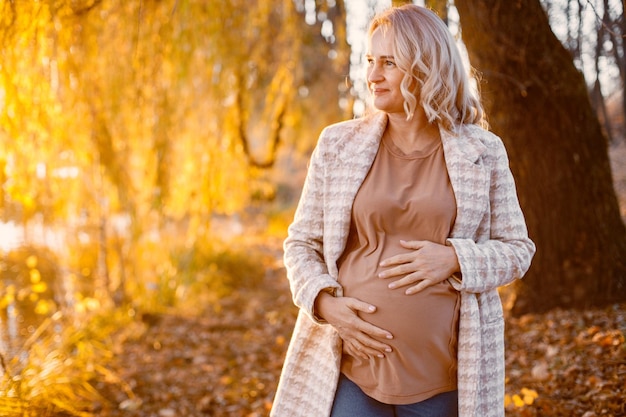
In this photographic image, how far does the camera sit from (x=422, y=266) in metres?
1.72

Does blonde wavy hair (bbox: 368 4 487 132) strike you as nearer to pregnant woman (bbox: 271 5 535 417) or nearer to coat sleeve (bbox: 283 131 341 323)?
pregnant woman (bbox: 271 5 535 417)

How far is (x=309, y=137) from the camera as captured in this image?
9.61m

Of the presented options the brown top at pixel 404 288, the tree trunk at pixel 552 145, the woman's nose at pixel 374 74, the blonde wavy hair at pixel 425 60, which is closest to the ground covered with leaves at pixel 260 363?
the tree trunk at pixel 552 145

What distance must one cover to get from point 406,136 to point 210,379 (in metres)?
3.00

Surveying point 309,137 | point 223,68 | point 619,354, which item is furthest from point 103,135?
point 309,137

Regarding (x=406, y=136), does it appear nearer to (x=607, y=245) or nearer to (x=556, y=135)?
(x=556, y=135)

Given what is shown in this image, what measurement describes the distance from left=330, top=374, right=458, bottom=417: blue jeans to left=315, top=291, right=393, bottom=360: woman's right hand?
0.13 metres

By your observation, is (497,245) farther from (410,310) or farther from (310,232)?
(310,232)

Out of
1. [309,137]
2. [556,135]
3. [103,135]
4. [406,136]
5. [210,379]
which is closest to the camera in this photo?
[406,136]

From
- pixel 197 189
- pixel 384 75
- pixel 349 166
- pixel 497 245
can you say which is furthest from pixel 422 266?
pixel 197 189

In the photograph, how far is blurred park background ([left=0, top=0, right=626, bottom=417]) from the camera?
10.8ft

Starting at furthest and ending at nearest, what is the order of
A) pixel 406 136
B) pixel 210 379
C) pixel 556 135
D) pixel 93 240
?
pixel 93 240 → pixel 210 379 → pixel 556 135 → pixel 406 136

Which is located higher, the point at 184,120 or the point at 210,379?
the point at 184,120

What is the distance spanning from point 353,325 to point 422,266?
28 centimetres
